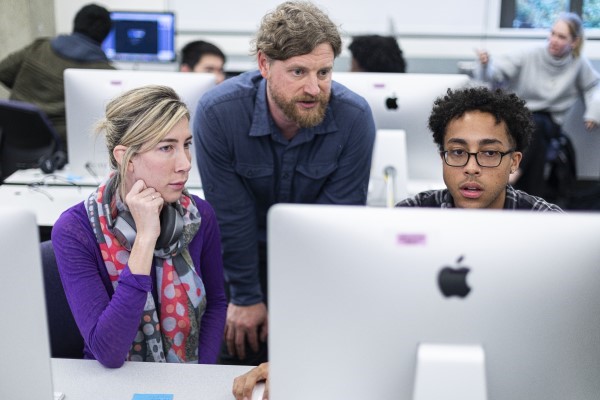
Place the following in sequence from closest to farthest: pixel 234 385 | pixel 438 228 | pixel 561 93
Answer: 1. pixel 438 228
2. pixel 234 385
3. pixel 561 93

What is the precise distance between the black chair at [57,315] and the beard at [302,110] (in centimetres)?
65

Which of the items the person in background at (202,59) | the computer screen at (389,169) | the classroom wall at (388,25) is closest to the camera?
the computer screen at (389,169)

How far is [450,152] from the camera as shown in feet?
5.82

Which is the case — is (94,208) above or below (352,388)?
above

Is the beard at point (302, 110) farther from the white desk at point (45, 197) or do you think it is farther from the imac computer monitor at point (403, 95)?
the white desk at point (45, 197)

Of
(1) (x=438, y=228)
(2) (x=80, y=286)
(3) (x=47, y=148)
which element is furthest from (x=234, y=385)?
(3) (x=47, y=148)

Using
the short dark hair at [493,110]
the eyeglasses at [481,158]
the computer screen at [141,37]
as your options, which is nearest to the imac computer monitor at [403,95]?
the short dark hair at [493,110]

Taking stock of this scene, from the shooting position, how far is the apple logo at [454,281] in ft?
3.47

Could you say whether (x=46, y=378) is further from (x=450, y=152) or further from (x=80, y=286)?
(x=450, y=152)

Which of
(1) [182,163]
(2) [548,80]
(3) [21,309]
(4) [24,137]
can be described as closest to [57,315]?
(1) [182,163]

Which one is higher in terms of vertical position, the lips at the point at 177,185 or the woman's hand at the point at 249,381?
the lips at the point at 177,185

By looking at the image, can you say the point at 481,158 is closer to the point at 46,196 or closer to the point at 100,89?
the point at 100,89

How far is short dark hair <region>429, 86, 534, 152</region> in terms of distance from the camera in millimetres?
1775

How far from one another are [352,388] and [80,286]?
0.70m
